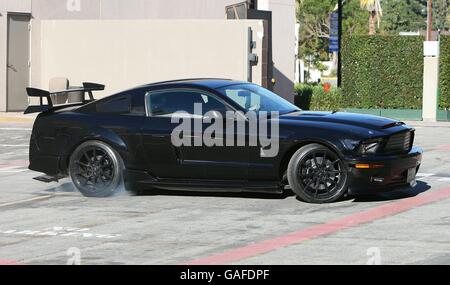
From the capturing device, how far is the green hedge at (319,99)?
1223 inches

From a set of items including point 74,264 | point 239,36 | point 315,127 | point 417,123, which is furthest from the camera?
point 239,36

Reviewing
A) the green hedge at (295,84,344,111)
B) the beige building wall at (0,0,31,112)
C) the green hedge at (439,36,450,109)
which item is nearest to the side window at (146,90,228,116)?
the beige building wall at (0,0,31,112)

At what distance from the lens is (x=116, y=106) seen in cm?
1259

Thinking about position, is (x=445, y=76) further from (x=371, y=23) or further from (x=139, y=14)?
(x=371, y=23)

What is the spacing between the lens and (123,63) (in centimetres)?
2859

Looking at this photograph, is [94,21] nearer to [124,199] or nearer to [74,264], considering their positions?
[124,199]

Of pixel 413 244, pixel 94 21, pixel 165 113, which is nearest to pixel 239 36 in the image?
pixel 94 21

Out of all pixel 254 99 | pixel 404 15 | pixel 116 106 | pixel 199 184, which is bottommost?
pixel 199 184

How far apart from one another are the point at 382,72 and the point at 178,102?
688 inches

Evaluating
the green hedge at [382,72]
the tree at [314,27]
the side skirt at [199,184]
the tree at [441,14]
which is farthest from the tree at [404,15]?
the side skirt at [199,184]

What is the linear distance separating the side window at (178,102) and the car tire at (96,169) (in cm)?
75

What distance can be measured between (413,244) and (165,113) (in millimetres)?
4326

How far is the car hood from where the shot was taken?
38.1 feet

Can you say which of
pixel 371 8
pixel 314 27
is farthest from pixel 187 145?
pixel 314 27
